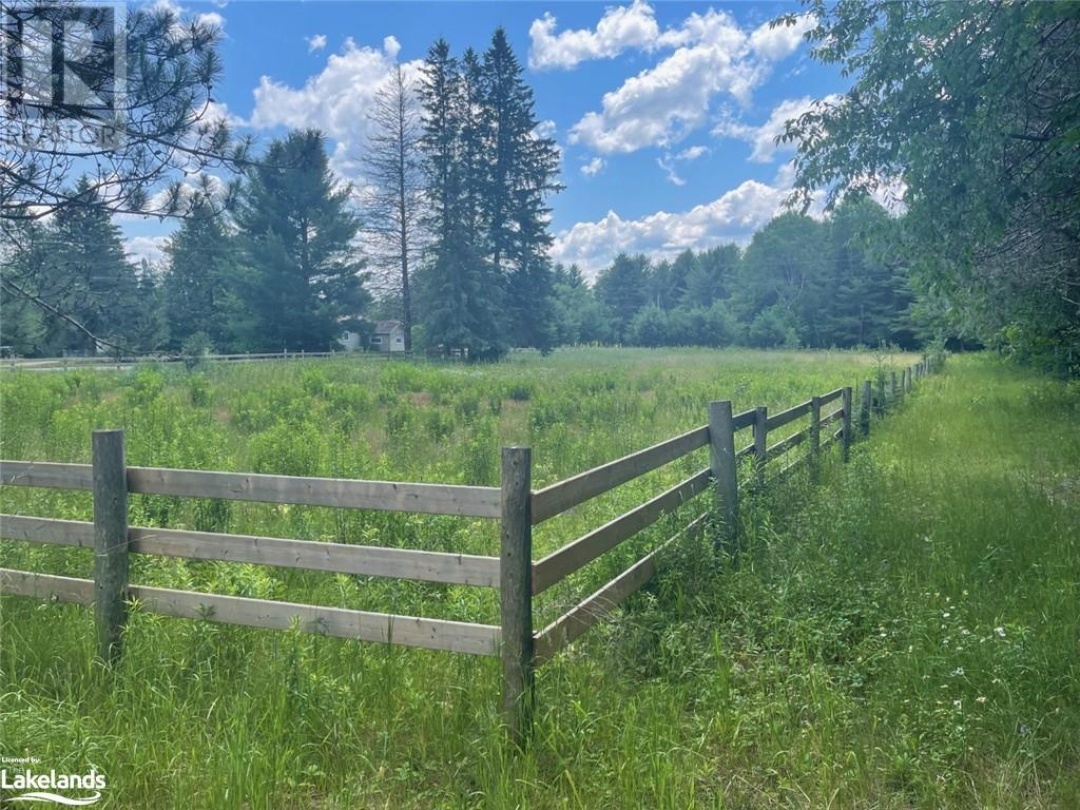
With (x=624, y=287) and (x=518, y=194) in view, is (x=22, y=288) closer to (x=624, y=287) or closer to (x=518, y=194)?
(x=518, y=194)

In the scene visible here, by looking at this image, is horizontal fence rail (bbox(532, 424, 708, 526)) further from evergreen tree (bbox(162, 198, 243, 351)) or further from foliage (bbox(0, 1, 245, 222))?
evergreen tree (bbox(162, 198, 243, 351))

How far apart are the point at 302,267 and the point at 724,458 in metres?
42.7

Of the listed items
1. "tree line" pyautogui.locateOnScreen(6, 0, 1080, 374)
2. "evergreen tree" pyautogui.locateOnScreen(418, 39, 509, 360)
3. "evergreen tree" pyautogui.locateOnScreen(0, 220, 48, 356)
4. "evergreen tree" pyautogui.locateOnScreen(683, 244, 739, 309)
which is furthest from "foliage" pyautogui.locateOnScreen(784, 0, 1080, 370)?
"evergreen tree" pyautogui.locateOnScreen(683, 244, 739, 309)

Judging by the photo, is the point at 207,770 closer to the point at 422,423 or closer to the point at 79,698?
the point at 79,698

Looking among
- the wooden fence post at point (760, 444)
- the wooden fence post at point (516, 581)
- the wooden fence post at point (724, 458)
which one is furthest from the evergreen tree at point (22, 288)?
the wooden fence post at point (760, 444)

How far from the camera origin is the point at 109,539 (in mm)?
3742

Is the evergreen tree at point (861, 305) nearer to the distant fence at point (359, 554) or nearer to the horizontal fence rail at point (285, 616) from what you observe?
the distant fence at point (359, 554)

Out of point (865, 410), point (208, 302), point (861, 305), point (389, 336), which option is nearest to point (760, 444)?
point (865, 410)

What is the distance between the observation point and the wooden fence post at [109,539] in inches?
146

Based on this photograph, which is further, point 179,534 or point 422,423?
point 422,423

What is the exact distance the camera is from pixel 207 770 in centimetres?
281

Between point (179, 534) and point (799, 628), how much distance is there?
3678mm

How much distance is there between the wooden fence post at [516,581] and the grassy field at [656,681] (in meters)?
0.17

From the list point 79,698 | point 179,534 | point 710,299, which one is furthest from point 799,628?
point 710,299
